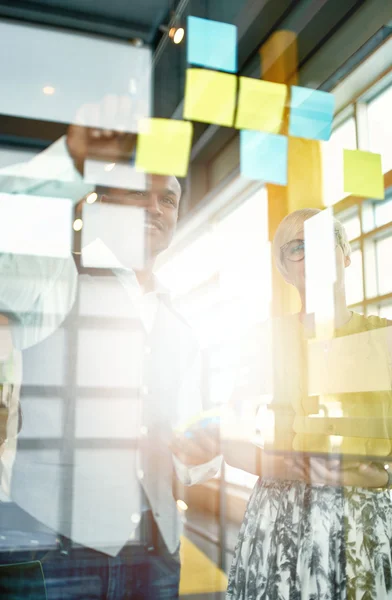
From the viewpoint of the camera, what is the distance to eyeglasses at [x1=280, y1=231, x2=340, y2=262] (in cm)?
91

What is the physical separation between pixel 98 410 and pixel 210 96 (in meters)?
0.59

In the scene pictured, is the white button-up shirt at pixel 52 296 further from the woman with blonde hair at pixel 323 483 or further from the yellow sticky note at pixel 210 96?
the yellow sticky note at pixel 210 96

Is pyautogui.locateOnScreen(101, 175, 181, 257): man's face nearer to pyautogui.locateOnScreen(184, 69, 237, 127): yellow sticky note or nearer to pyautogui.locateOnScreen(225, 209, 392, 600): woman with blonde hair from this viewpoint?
pyautogui.locateOnScreen(184, 69, 237, 127): yellow sticky note

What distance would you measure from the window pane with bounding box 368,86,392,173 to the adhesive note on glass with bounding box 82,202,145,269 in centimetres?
42

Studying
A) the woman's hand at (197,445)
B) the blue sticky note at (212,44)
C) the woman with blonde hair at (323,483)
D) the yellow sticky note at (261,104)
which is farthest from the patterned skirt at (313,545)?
the blue sticky note at (212,44)

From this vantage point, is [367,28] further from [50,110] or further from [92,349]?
[92,349]

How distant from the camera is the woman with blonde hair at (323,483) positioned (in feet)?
2.71

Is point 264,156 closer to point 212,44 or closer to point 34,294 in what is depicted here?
point 212,44

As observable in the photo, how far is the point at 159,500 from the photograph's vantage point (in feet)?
2.77

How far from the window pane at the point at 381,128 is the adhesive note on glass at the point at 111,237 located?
16.5 inches

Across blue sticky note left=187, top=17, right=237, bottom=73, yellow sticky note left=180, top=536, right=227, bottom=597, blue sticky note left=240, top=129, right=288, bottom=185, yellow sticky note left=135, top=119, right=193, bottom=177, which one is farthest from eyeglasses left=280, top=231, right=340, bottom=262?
yellow sticky note left=180, top=536, right=227, bottom=597

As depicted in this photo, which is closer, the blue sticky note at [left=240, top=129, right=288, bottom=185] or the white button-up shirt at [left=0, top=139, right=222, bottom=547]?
the white button-up shirt at [left=0, top=139, right=222, bottom=547]

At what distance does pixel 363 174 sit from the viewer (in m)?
0.91

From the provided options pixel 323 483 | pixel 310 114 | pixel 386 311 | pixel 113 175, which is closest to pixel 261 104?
pixel 310 114
